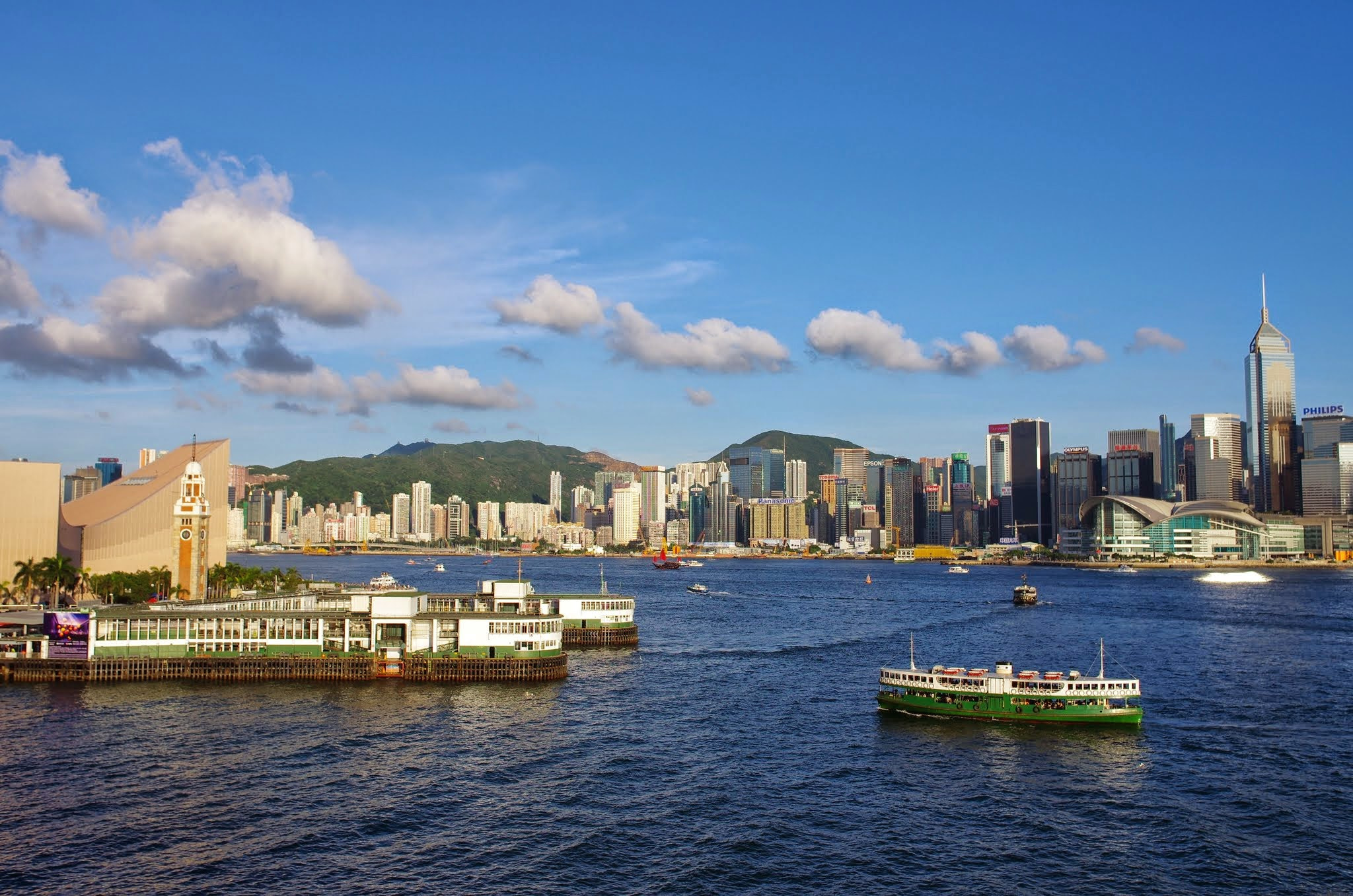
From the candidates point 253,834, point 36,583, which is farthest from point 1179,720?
point 36,583

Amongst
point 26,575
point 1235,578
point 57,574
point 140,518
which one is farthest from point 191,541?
point 1235,578

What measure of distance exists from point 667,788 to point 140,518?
3357 inches

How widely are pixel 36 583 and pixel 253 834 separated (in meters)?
72.6

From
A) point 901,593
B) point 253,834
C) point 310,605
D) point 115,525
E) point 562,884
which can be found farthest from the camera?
point 901,593

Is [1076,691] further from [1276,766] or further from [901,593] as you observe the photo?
[901,593]

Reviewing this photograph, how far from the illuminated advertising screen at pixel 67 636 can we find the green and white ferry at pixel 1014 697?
173 feet

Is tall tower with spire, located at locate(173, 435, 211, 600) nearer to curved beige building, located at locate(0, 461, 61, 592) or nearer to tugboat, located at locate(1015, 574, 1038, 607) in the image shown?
curved beige building, located at locate(0, 461, 61, 592)

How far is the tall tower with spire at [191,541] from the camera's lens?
3494 inches

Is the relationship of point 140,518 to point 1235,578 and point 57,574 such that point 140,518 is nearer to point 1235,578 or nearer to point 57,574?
point 57,574

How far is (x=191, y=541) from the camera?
295 ft

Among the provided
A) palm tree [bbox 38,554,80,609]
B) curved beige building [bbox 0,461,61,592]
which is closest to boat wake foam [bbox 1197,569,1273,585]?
palm tree [bbox 38,554,80,609]

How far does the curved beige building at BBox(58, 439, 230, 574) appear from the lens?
344ft

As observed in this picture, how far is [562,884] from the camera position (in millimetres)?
32812

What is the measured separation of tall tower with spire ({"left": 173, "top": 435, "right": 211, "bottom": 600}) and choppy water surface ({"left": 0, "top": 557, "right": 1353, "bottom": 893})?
73.0 ft
